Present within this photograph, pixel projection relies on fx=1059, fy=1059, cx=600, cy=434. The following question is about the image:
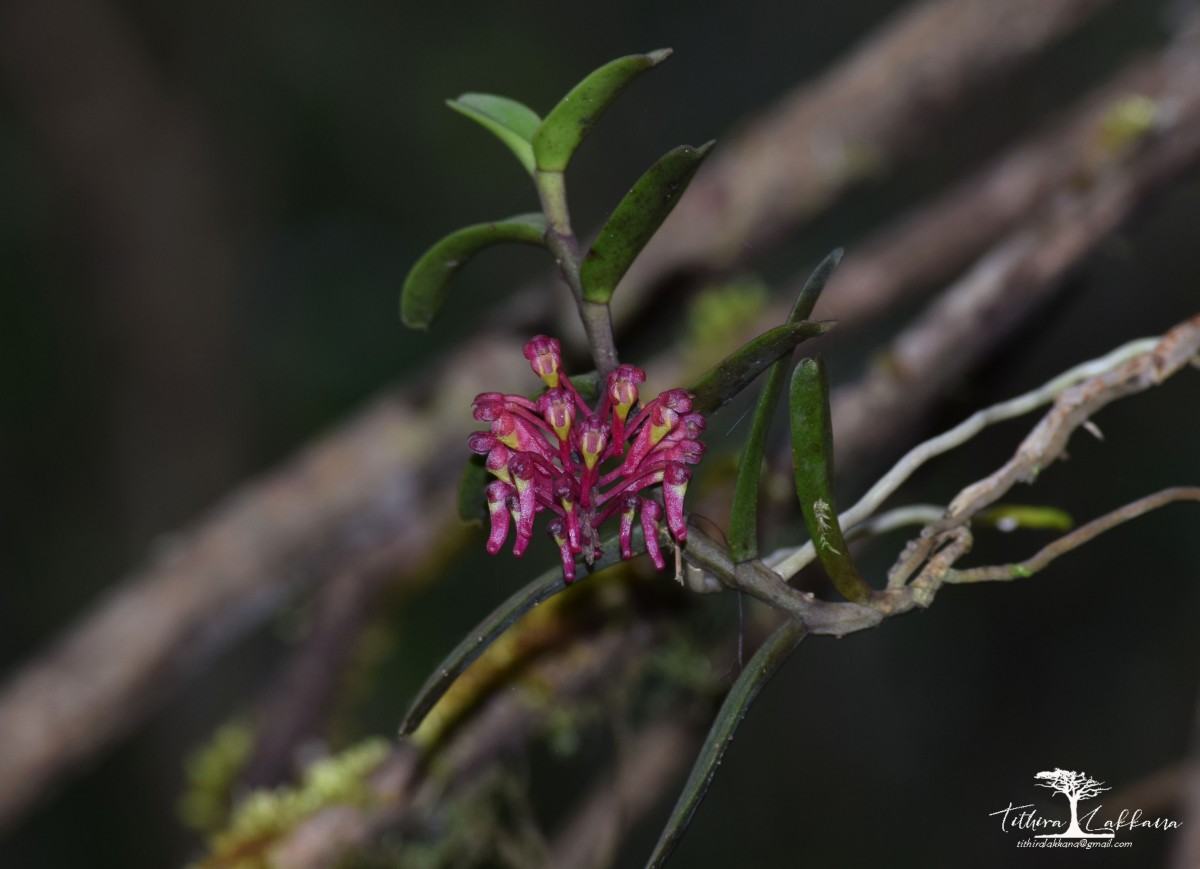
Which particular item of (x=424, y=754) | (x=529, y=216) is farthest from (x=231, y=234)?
(x=529, y=216)

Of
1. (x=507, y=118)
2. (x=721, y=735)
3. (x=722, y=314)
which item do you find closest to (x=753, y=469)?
(x=721, y=735)

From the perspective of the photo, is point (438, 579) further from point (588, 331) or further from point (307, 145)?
point (307, 145)

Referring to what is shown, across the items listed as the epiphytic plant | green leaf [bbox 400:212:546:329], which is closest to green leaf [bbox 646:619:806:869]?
the epiphytic plant

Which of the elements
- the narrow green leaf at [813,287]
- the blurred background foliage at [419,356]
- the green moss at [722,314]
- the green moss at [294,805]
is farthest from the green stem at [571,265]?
the blurred background foliage at [419,356]

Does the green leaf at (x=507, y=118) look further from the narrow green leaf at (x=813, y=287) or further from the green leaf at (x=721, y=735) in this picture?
the green leaf at (x=721, y=735)

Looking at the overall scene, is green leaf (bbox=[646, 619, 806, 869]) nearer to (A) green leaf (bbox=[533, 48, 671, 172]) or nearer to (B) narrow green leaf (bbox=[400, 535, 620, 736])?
(B) narrow green leaf (bbox=[400, 535, 620, 736])
